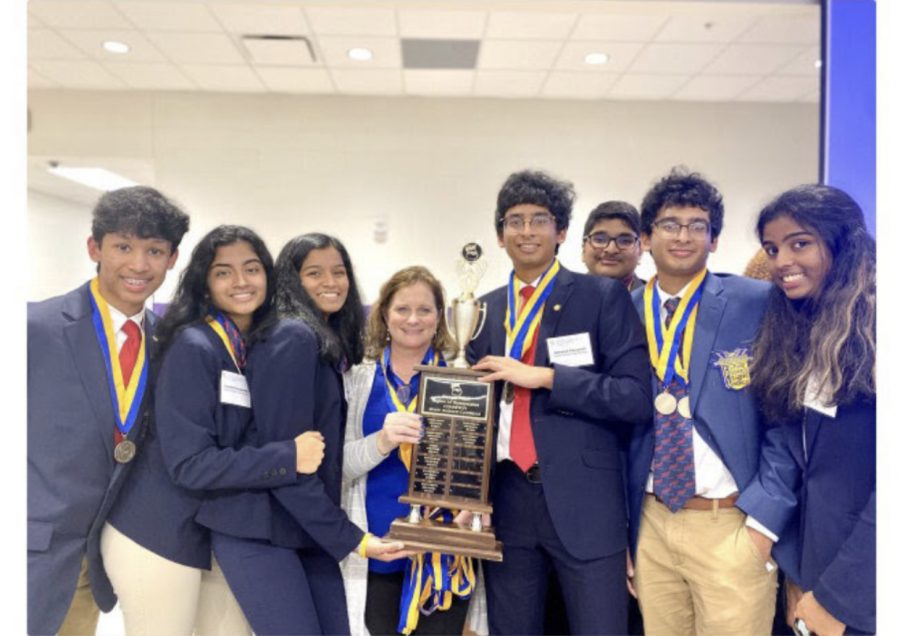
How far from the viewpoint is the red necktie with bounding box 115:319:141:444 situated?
2.25 metres

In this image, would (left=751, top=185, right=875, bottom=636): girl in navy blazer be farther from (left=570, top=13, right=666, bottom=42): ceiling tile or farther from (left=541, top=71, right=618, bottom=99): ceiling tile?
(left=541, top=71, right=618, bottom=99): ceiling tile

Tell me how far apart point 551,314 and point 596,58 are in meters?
3.90

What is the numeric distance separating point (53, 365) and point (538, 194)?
5.55 feet

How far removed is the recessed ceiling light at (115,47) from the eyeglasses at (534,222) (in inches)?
174

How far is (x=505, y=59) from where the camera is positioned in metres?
5.56

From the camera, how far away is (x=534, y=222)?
237 centimetres

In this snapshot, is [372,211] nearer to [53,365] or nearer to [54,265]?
[54,265]

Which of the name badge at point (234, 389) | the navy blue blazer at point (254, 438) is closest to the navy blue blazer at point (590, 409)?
the navy blue blazer at point (254, 438)

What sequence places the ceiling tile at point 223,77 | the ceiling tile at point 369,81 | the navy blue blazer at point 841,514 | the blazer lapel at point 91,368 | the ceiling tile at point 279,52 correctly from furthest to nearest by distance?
the ceiling tile at point 369,81 < the ceiling tile at point 223,77 < the ceiling tile at point 279,52 < the blazer lapel at point 91,368 < the navy blue blazer at point 841,514

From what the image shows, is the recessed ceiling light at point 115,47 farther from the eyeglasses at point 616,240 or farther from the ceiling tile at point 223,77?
the eyeglasses at point 616,240

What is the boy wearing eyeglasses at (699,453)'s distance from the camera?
214cm

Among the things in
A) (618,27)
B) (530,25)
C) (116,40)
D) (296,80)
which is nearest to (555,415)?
(530,25)

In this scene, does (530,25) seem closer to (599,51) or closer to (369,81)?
(599,51)

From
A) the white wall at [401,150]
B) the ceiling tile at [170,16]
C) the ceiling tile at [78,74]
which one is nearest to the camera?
the ceiling tile at [170,16]
